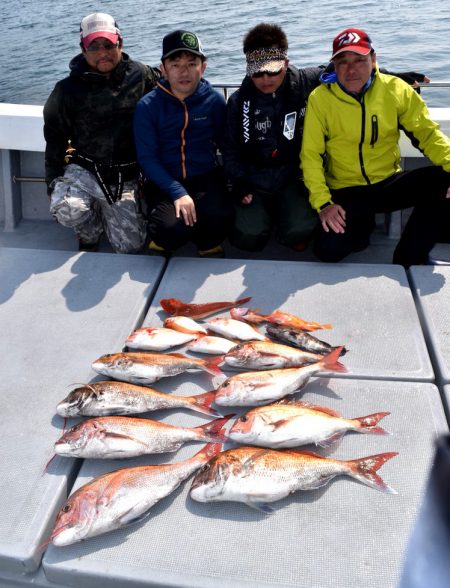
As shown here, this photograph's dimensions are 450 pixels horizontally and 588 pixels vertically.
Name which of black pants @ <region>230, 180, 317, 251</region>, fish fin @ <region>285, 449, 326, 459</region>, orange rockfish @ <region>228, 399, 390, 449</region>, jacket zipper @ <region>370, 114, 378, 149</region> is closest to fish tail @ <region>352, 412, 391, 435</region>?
orange rockfish @ <region>228, 399, 390, 449</region>

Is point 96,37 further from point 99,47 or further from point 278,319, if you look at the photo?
point 278,319

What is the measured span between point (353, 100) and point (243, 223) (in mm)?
1065

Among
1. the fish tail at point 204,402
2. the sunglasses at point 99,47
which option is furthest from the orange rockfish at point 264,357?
the sunglasses at point 99,47

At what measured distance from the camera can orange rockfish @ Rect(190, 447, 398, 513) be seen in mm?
2074

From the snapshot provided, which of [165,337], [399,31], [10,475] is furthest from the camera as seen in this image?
[399,31]

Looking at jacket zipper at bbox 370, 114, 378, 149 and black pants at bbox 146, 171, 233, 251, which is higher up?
jacket zipper at bbox 370, 114, 378, 149

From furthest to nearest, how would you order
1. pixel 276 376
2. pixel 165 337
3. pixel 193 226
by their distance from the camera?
pixel 193 226 → pixel 165 337 → pixel 276 376

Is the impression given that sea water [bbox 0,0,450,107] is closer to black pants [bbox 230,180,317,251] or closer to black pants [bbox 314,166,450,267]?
black pants [bbox 314,166,450,267]

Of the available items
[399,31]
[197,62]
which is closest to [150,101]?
[197,62]

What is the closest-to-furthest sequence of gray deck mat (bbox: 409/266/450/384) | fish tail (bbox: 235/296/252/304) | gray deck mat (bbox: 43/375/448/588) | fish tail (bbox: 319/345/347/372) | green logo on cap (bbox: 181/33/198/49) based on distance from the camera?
gray deck mat (bbox: 43/375/448/588)
fish tail (bbox: 319/345/347/372)
gray deck mat (bbox: 409/266/450/384)
fish tail (bbox: 235/296/252/304)
green logo on cap (bbox: 181/33/198/49)

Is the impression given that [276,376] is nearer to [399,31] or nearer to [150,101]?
[150,101]

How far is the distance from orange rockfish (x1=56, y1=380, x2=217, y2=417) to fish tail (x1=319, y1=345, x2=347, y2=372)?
1.75 feet

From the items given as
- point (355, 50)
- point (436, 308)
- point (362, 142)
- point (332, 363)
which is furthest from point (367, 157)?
point (332, 363)

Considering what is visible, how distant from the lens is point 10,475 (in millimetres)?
2242
